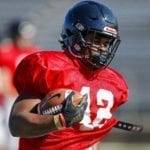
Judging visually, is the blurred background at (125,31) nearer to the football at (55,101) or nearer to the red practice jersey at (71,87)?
the red practice jersey at (71,87)

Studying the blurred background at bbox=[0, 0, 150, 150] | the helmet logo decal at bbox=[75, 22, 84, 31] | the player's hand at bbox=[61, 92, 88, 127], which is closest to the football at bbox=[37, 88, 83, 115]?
the player's hand at bbox=[61, 92, 88, 127]

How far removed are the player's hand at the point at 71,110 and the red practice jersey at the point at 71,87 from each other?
235 mm

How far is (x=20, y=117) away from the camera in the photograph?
2.79 metres

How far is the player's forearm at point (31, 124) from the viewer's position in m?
2.69

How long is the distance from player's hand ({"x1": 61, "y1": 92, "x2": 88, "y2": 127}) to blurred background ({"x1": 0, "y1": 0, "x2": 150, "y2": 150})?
16.0ft

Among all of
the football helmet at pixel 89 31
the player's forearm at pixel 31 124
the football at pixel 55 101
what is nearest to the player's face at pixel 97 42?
the football helmet at pixel 89 31

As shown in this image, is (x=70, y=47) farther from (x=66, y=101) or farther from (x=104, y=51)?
(x=66, y=101)

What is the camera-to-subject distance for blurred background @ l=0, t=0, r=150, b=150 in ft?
25.5

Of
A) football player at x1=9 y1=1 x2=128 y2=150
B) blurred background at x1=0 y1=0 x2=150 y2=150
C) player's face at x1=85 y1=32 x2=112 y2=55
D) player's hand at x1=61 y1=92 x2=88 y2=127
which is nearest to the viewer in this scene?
player's hand at x1=61 y1=92 x2=88 y2=127

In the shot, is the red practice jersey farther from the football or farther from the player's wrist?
the player's wrist

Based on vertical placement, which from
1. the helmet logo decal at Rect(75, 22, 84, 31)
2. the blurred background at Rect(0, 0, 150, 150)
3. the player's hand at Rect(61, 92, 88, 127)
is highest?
the helmet logo decal at Rect(75, 22, 84, 31)

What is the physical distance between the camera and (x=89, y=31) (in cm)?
303

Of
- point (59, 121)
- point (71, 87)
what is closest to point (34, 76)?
point (71, 87)

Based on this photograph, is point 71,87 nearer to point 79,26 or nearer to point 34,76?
point 34,76
